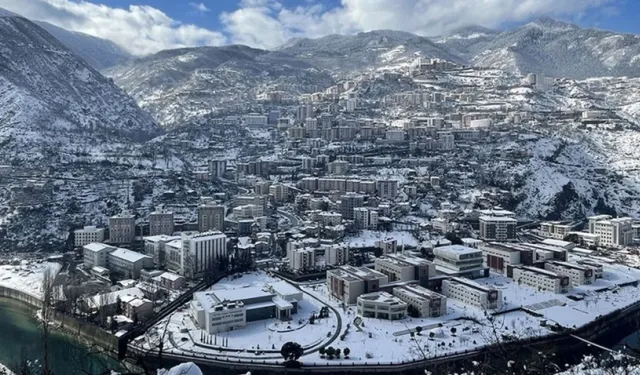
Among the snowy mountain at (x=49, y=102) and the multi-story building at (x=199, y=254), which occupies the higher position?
the snowy mountain at (x=49, y=102)

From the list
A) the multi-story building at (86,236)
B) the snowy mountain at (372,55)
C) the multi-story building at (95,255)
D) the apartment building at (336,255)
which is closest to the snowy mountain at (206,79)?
the snowy mountain at (372,55)

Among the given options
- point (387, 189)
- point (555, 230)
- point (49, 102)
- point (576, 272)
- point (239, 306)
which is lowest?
point (239, 306)

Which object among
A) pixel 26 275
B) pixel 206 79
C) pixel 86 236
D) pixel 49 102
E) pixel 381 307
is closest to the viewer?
pixel 381 307

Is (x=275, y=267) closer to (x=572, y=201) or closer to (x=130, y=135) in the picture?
(x=572, y=201)

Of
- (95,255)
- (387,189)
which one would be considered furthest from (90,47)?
(95,255)

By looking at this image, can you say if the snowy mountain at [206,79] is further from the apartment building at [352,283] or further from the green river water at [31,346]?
the apartment building at [352,283]

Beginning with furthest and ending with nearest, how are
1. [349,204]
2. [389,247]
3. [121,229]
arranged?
[349,204]
[121,229]
[389,247]

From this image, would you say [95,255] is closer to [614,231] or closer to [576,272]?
[576,272]
